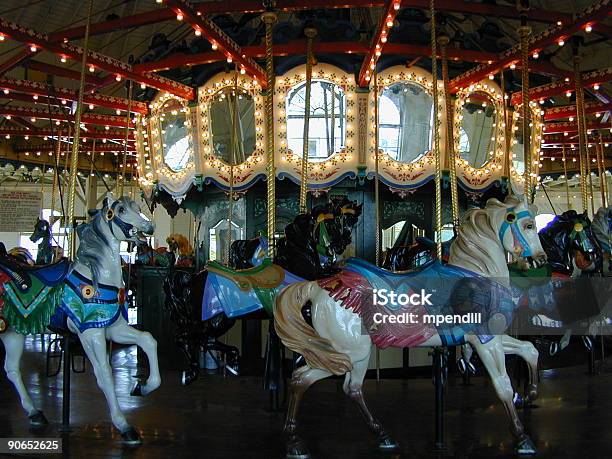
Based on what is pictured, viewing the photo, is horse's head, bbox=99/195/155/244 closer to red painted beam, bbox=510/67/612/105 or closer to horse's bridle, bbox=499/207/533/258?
horse's bridle, bbox=499/207/533/258

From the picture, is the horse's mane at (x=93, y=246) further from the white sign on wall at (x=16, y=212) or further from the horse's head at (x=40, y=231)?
the white sign on wall at (x=16, y=212)

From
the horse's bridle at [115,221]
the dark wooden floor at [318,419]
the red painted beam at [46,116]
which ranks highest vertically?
the red painted beam at [46,116]

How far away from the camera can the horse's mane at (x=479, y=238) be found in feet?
13.5

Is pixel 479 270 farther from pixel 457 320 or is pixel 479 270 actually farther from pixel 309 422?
pixel 309 422

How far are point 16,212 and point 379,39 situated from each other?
9.66m

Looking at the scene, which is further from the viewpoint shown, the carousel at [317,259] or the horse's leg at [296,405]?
the carousel at [317,259]

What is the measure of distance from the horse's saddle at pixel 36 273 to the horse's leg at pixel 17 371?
1.60ft

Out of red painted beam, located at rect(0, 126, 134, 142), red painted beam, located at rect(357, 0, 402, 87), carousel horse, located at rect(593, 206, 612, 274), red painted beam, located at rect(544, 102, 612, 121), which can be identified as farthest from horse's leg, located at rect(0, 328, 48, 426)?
red painted beam, located at rect(544, 102, 612, 121)

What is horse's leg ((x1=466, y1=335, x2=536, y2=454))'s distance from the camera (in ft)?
13.0

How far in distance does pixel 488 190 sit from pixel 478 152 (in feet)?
2.24

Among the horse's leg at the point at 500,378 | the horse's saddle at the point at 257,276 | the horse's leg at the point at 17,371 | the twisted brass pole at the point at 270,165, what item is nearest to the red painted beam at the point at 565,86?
the twisted brass pole at the point at 270,165

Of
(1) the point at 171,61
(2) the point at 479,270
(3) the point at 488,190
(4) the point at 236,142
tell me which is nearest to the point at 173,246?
(4) the point at 236,142

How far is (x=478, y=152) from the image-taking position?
32.8ft

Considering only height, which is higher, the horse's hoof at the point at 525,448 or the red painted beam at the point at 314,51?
the red painted beam at the point at 314,51
